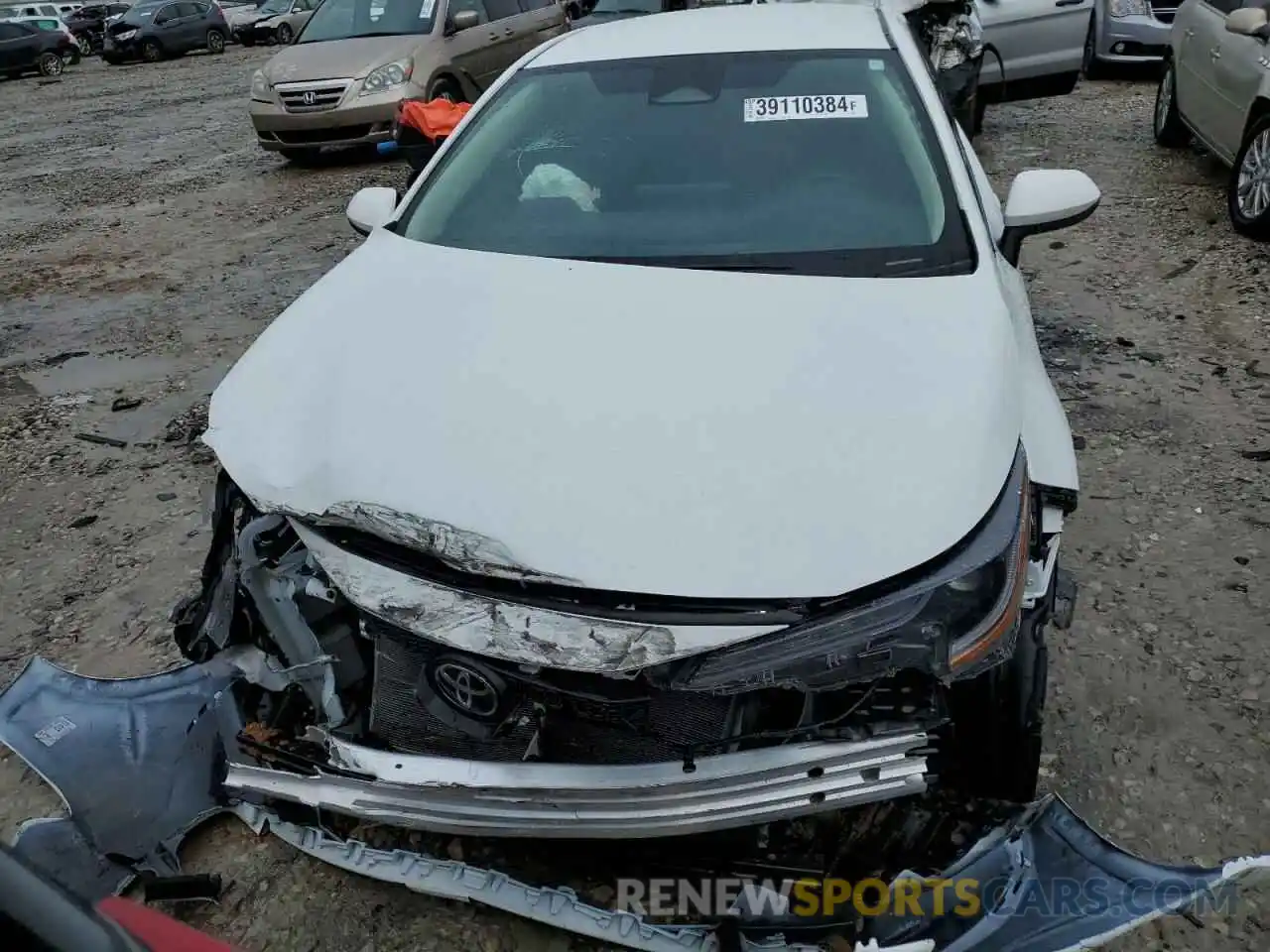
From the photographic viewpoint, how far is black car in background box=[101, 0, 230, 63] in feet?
68.4

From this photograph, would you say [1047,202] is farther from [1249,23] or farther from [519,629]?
[1249,23]

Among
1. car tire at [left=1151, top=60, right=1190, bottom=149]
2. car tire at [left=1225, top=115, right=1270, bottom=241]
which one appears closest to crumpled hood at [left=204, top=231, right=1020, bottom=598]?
car tire at [left=1225, top=115, right=1270, bottom=241]

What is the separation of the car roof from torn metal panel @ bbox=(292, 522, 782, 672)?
2077 mm

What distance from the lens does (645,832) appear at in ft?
5.60

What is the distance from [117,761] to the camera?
2.44m

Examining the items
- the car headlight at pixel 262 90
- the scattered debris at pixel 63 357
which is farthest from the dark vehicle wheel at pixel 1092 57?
the scattered debris at pixel 63 357

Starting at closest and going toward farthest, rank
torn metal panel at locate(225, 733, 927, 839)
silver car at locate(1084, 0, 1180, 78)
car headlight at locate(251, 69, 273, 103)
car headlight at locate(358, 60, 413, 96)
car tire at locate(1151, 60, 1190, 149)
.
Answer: torn metal panel at locate(225, 733, 927, 839), car tire at locate(1151, 60, 1190, 149), car headlight at locate(358, 60, 413, 96), car headlight at locate(251, 69, 273, 103), silver car at locate(1084, 0, 1180, 78)

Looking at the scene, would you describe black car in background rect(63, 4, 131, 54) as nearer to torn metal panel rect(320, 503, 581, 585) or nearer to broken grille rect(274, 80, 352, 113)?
broken grille rect(274, 80, 352, 113)

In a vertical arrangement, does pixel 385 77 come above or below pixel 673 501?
below

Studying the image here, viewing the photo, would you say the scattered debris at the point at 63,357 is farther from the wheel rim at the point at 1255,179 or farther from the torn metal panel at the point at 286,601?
the wheel rim at the point at 1255,179

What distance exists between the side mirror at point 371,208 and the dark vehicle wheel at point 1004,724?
2.21 meters

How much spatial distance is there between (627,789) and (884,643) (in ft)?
1.64

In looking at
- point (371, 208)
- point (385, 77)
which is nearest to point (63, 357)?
point (371, 208)

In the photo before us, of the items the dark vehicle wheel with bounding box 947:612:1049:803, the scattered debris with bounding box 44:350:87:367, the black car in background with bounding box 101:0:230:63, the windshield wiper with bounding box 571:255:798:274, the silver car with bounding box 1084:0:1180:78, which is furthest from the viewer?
the black car in background with bounding box 101:0:230:63
